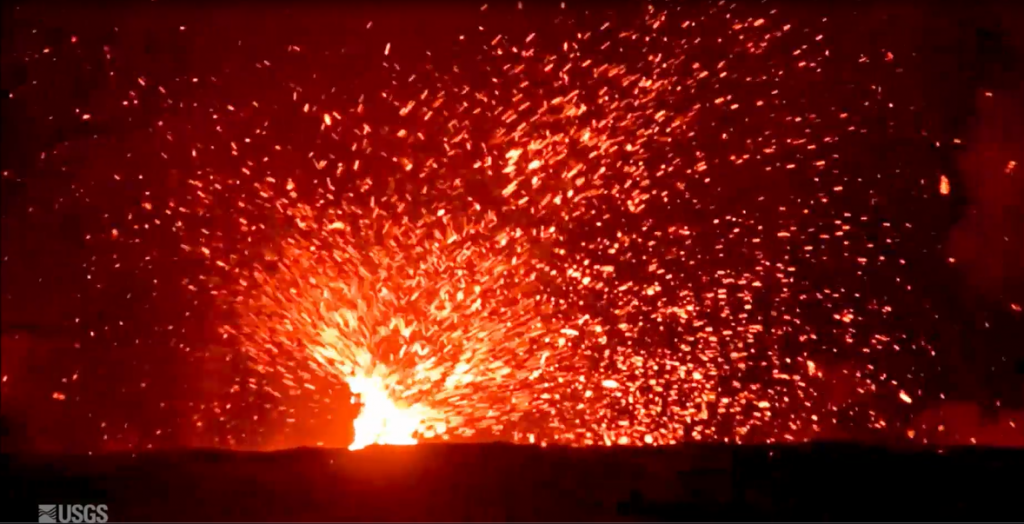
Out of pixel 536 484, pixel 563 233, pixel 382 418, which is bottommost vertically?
pixel 536 484

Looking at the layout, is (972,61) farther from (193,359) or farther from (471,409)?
(193,359)

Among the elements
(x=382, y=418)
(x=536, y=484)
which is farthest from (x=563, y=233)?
(x=536, y=484)

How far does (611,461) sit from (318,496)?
0.35 metres

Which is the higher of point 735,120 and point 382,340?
point 735,120

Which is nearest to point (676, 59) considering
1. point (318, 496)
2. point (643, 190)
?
point (643, 190)

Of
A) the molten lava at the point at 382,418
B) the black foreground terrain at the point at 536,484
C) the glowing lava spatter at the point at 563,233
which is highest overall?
the glowing lava spatter at the point at 563,233

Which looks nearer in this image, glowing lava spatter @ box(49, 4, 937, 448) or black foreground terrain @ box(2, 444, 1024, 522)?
black foreground terrain @ box(2, 444, 1024, 522)

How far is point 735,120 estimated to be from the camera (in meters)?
1.58

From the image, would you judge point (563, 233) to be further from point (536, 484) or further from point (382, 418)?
point (536, 484)

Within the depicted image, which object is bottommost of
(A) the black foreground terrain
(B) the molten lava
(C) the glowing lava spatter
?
(A) the black foreground terrain

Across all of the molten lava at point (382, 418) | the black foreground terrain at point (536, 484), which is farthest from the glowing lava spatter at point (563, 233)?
the black foreground terrain at point (536, 484)

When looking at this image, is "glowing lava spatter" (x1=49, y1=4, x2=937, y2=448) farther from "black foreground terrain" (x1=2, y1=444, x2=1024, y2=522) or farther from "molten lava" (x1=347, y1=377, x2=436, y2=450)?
"black foreground terrain" (x1=2, y1=444, x2=1024, y2=522)

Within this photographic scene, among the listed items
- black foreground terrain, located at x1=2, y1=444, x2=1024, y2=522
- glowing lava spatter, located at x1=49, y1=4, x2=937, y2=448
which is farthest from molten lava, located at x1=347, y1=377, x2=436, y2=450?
black foreground terrain, located at x1=2, y1=444, x2=1024, y2=522

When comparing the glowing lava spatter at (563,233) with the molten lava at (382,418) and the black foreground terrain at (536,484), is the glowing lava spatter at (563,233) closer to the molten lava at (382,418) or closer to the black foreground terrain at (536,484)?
the molten lava at (382,418)
